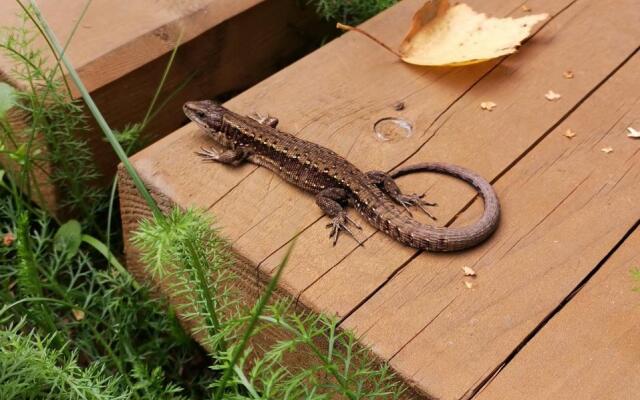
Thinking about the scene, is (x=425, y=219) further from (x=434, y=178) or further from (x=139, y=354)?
(x=139, y=354)

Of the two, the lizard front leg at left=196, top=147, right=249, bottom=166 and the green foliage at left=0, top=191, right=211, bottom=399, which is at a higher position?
the lizard front leg at left=196, top=147, right=249, bottom=166

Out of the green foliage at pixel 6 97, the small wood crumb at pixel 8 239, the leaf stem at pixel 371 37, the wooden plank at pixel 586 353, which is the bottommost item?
the small wood crumb at pixel 8 239

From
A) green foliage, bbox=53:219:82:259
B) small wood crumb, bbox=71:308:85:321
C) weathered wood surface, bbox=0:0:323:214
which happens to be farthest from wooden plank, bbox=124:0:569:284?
small wood crumb, bbox=71:308:85:321

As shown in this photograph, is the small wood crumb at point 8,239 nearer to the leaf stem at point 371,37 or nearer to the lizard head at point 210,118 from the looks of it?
the lizard head at point 210,118

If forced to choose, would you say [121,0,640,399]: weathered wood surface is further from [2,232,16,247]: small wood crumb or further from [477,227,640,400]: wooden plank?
[2,232,16,247]: small wood crumb

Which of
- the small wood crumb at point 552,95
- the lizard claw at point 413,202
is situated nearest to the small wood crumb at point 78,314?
the lizard claw at point 413,202

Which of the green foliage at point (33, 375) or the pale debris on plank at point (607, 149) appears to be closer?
the green foliage at point (33, 375)

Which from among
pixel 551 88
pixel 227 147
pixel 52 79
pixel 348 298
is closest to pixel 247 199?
pixel 227 147
